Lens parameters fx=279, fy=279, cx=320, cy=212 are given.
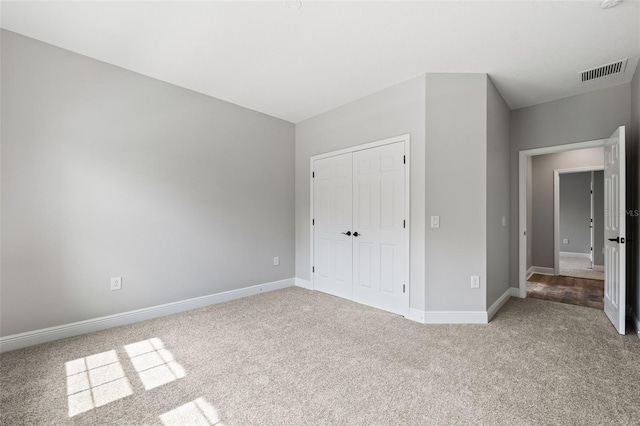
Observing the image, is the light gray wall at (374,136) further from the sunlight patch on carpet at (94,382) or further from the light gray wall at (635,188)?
the sunlight patch on carpet at (94,382)

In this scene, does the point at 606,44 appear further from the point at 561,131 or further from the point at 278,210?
the point at 278,210

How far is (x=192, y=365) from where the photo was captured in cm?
213

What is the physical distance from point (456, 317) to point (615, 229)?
1.91m

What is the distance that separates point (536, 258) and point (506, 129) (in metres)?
2.99

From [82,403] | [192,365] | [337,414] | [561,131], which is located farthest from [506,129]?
[82,403]

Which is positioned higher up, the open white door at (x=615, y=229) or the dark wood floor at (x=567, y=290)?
the open white door at (x=615, y=229)

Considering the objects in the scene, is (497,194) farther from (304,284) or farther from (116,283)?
(116,283)

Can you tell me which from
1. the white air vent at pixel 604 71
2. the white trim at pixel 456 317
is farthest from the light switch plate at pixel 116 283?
the white air vent at pixel 604 71

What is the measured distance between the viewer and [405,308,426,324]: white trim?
3.02 metres

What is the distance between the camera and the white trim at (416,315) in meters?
3.02

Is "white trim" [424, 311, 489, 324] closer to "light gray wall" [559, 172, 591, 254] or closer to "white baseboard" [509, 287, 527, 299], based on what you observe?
"white baseboard" [509, 287, 527, 299]

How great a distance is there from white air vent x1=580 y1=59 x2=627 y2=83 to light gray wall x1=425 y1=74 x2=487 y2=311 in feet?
3.57

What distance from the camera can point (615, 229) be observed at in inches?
116

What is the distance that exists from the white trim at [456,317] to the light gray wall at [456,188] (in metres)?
0.04
